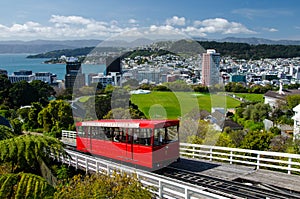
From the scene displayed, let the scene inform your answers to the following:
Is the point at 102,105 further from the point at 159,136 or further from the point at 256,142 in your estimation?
the point at 159,136

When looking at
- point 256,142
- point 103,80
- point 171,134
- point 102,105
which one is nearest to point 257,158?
point 171,134

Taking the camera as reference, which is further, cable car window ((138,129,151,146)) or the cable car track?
cable car window ((138,129,151,146))

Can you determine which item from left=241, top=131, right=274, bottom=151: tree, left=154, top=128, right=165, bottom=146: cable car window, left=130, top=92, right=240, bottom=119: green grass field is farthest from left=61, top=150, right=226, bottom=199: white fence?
left=241, top=131, right=274, bottom=151: tree

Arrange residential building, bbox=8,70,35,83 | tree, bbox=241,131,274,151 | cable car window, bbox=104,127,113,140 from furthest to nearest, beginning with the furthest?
residential building, bbox=8,70,35,83 < tree, bbox=241,131,274,151 < cable car window, bbox=104,127,113,140

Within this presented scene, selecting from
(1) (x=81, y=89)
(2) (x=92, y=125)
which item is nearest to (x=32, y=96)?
(1) (x=81, y=89)

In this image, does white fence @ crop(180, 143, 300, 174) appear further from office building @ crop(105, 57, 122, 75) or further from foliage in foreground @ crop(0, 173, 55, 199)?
office building @ crop(105, 57, 122, 75)
